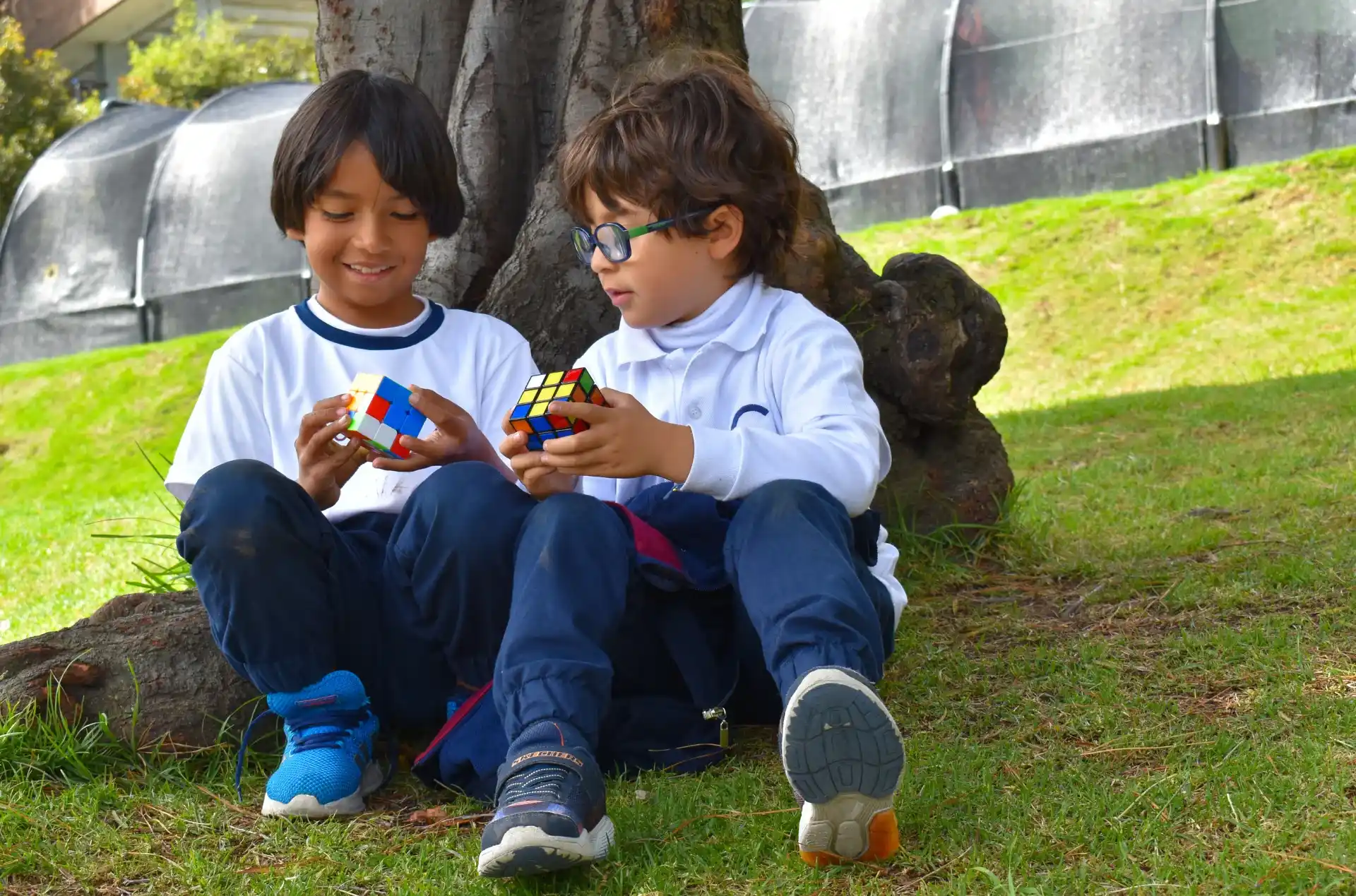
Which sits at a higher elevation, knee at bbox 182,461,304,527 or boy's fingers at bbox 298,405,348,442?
boy's fingers at bbox 298,405,348,442

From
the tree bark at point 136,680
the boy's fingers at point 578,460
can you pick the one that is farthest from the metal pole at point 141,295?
the boy's fingers at point 578,460

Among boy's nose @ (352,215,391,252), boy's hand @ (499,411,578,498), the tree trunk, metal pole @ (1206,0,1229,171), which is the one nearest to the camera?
boy's hand @ (499,411,578,498)

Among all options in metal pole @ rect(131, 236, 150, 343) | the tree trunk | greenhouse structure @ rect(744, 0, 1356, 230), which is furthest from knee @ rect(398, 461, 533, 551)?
metal pole @ rect(131, 236, 150, 343)

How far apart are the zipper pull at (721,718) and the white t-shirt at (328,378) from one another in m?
0.71

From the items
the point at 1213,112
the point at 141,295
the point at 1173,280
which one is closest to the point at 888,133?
the point at 1213,112

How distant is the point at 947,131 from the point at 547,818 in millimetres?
11449

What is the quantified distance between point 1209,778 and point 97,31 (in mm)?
34581

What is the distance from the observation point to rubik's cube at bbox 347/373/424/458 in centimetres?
239

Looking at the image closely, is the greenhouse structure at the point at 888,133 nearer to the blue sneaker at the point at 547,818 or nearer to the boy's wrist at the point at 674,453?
the boy's wrist at the point at 674,453

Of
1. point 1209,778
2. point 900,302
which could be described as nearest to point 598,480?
point 1209,778

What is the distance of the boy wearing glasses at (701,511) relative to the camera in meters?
1.85

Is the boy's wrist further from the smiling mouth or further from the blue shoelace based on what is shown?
the smiling mouth

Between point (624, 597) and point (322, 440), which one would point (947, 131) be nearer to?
point (322, 440)

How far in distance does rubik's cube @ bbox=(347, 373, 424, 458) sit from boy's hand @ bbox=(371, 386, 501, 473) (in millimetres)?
14
